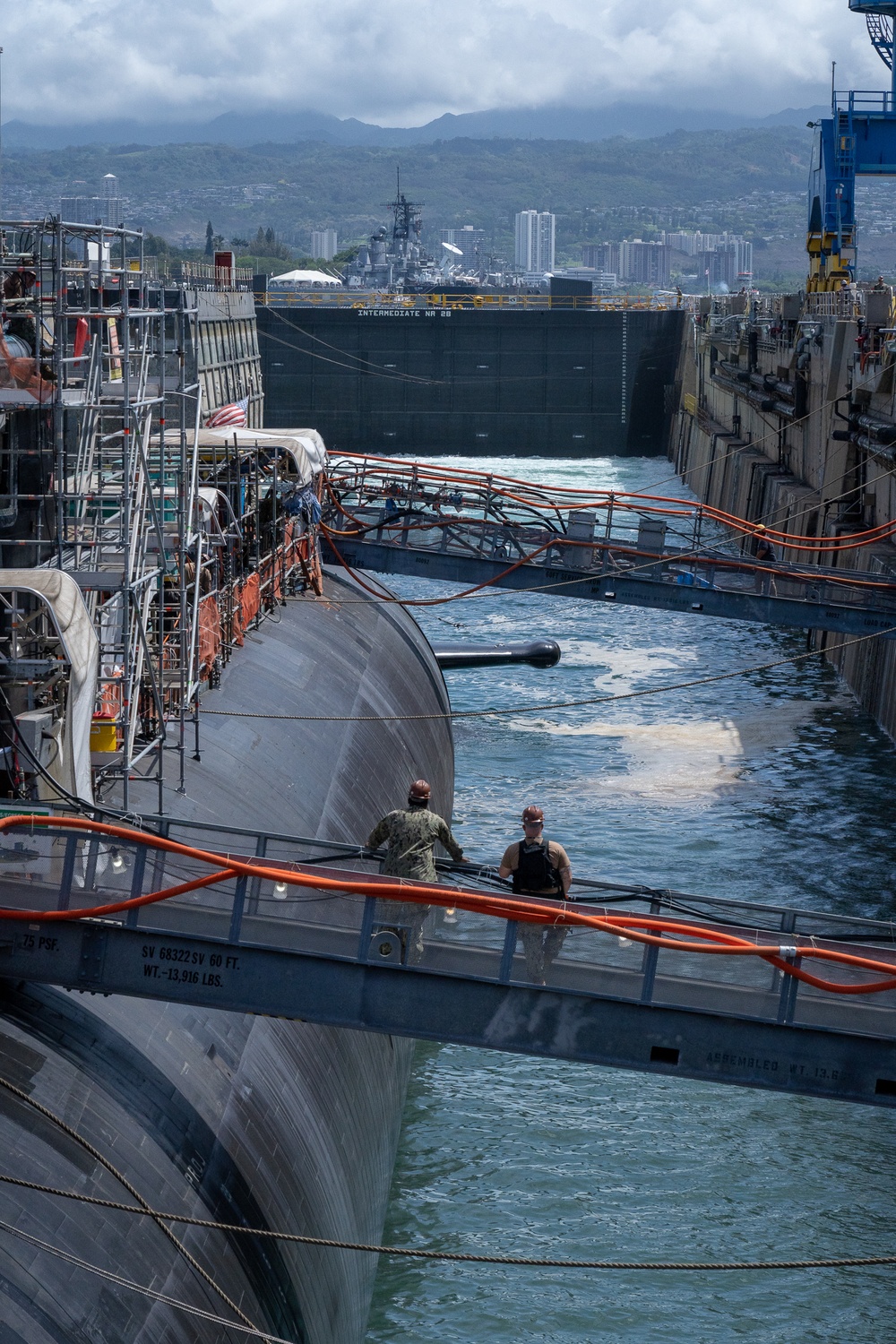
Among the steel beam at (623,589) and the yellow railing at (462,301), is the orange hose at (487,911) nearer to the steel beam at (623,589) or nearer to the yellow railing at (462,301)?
the steel beam at (623,589)

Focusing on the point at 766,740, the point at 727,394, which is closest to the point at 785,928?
the point at 766,740

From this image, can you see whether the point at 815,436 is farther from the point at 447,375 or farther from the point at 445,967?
the point at 447,375

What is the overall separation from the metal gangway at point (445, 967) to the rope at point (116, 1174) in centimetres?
94

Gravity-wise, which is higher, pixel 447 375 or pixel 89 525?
pixel 447 375

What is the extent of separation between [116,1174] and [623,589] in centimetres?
2246

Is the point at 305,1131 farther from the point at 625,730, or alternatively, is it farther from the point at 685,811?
the point at 625,730

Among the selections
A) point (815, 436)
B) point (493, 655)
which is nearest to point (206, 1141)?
point (493, 655)

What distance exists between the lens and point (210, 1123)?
37.5 feet

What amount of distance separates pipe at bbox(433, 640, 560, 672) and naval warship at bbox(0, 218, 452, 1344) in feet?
32.5

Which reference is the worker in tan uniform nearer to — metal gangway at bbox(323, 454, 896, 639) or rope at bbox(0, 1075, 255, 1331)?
rope at bbox(0, 1075, 255, 1331)

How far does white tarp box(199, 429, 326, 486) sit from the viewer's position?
25516 millimetres

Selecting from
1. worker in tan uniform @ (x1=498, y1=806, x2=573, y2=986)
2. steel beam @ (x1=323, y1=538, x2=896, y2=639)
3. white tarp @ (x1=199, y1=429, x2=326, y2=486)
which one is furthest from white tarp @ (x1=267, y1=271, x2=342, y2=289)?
worker in tan uniform @ (x1=498, y1=806, x2=573, y2=986)

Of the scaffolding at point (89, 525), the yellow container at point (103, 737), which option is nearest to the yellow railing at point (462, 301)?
the scaffolding at point (89, 525)

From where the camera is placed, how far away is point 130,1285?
9.63 metres
